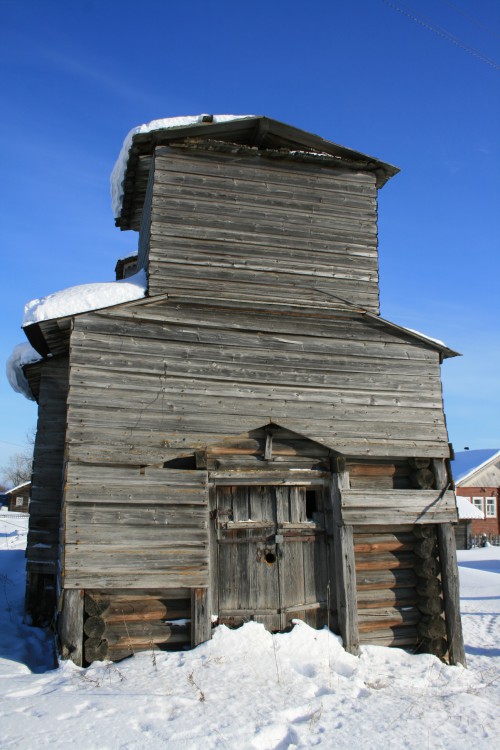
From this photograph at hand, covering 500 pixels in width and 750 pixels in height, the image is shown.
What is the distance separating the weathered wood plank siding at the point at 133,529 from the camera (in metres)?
8.32

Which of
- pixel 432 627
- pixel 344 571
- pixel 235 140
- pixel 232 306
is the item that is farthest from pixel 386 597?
pixel 235 140

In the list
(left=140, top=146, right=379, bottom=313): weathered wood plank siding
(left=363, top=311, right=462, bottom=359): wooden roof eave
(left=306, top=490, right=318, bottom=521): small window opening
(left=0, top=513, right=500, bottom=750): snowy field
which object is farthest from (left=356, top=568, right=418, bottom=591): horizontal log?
(left=140, top=146, right=379, bottom=313): weathered wood plank siding

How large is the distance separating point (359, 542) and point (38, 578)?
232 inches

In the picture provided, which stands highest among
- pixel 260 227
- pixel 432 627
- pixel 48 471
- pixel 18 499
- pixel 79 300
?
pixel 260 227

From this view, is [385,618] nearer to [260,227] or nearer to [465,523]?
[260,227]

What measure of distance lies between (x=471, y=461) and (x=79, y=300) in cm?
3709

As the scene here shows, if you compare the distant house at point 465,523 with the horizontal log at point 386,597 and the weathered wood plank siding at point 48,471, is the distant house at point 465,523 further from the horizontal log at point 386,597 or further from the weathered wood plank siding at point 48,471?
the weathered wood plank siding at point 48,471

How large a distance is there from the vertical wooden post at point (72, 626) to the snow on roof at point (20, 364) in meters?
4.41

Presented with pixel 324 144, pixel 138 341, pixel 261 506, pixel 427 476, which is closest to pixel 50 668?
pixel 261 506

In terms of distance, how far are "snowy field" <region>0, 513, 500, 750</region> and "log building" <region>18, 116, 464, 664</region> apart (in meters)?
0.55

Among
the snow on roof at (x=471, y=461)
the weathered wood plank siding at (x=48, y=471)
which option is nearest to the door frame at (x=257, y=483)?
the weathered wood plank siding at (x=48, y=471)

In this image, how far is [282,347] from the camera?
32.8ft

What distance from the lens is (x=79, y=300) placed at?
9.25 meters

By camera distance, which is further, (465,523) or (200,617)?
(465,523)
